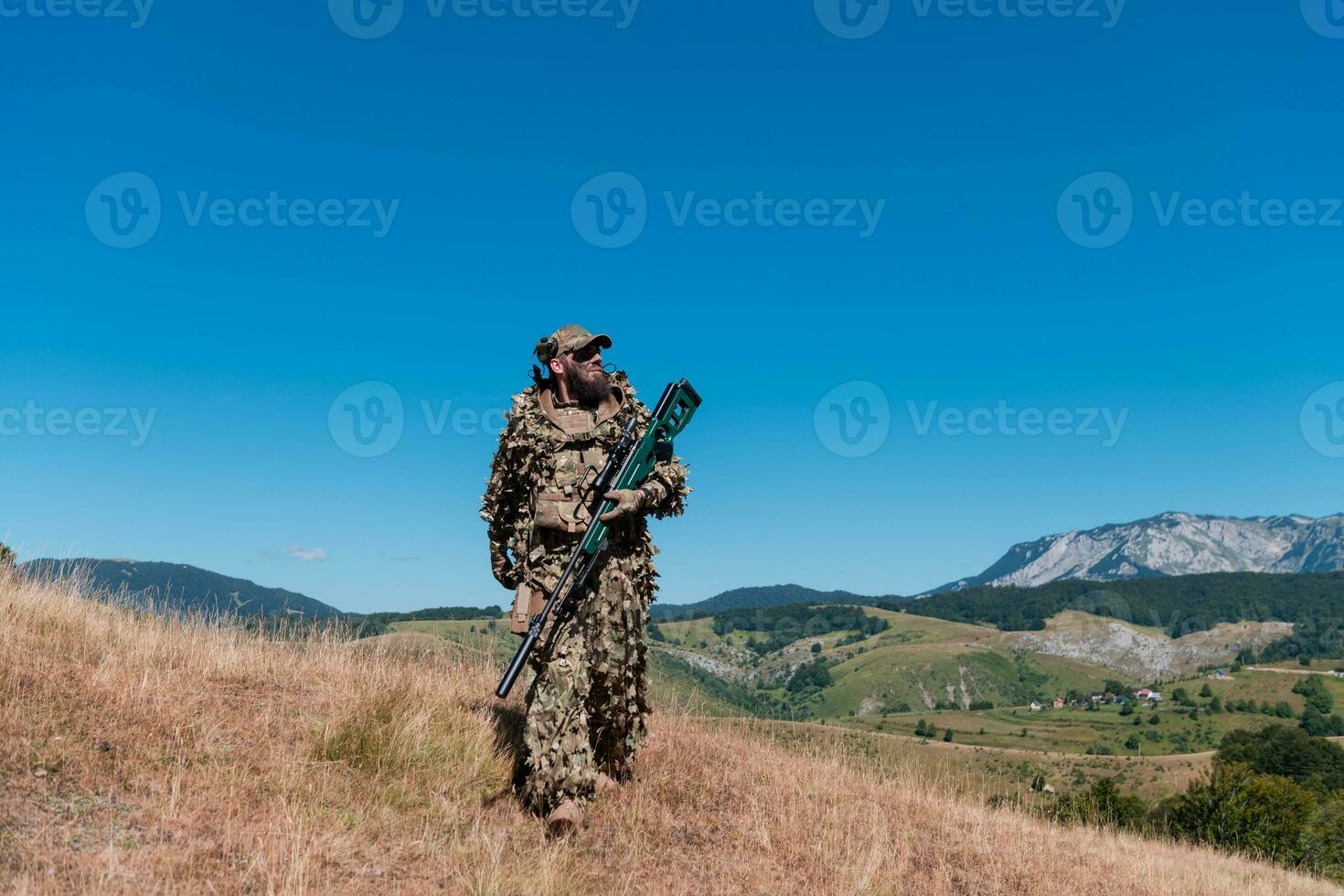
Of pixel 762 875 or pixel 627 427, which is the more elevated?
pixel 627 427

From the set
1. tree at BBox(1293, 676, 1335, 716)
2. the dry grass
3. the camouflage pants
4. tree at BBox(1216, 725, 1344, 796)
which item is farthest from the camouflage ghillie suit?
tree at BBox(1293, 676, 1335, 716)

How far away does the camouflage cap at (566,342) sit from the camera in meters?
9.18

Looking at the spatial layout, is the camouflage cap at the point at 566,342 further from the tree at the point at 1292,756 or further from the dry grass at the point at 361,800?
the tree at the point at 1292,756

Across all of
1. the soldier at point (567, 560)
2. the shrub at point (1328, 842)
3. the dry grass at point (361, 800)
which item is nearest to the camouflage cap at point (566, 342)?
the soldier at point (567, 560)

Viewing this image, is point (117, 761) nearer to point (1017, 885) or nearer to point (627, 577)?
point (627, 577)

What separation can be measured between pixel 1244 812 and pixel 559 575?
161 ft

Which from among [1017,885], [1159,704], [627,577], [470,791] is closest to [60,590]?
[470,791]

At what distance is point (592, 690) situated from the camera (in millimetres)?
8469

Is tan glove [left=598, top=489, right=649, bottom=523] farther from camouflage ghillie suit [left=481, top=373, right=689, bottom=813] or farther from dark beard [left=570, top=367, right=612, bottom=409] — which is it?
dark beard [left=570, top=367, right=612, bottom=409]

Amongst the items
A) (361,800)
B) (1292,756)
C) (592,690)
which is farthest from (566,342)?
(1292,756)

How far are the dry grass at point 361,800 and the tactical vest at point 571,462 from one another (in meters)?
2.46

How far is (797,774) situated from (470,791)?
14.5 ft

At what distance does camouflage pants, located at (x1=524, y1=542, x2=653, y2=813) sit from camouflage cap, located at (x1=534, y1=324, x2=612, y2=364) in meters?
2.25

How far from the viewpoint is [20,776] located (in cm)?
638
